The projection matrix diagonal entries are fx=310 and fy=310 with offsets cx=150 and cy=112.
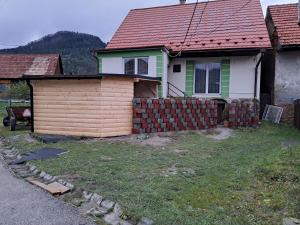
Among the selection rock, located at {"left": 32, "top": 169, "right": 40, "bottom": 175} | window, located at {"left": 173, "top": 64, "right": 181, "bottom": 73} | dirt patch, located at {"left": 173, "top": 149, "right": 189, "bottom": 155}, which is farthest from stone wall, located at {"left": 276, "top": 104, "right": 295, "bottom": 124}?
rock, located at {"left": 32, "top": 169, "right": 40, "bottom": 175}

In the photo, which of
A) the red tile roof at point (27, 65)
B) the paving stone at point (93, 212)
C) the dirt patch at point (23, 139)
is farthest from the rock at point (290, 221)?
the red tile roof at point (27, 65)

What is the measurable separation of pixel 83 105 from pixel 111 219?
22.7 ft

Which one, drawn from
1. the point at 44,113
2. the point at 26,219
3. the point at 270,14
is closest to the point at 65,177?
the point at 26,219

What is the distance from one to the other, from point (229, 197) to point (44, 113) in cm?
839

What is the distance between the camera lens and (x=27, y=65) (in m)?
34.2

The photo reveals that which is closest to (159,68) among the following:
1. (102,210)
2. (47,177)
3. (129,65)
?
(129,65)

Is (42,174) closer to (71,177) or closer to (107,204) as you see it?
(71,177)

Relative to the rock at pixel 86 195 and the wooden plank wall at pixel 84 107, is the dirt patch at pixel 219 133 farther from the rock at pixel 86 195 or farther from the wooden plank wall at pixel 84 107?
the rock at pixel 86 195

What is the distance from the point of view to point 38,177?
618cm

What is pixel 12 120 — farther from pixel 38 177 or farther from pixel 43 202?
pixel 43 202

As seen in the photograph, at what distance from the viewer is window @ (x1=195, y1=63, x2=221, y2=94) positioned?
50.1ft

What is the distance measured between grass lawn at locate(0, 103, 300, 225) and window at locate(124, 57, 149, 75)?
6443mm

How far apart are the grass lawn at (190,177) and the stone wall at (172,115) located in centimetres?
196

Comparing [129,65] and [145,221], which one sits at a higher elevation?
[129,65]
